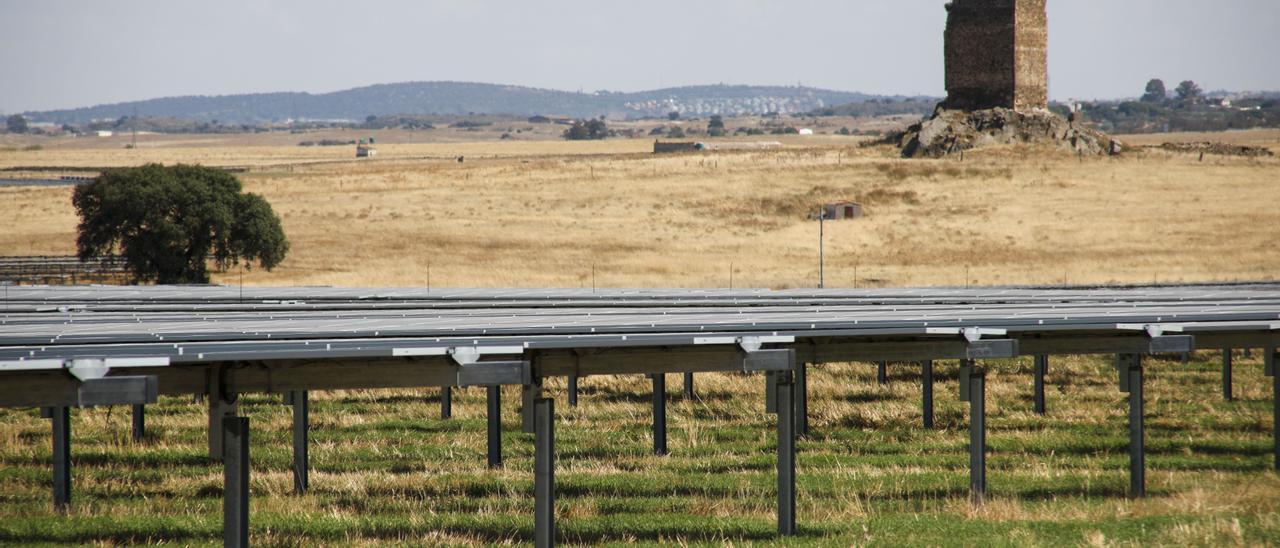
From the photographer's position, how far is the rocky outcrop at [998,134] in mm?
103938

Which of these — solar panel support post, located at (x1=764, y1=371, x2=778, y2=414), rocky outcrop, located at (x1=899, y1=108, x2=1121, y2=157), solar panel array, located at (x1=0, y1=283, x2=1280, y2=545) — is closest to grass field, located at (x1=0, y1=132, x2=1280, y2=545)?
solar panel array, located at (x1=0, y1=283, x2=1280, y2=545)

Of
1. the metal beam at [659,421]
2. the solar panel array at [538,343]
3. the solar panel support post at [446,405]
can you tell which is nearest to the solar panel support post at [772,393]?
the solar panel array at [538,343]

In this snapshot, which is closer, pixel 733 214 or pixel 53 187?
pixel 733 214

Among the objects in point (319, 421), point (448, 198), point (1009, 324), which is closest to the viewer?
point (1009, 324)

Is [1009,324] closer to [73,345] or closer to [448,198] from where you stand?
[73,345]

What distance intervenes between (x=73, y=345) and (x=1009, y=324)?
11.0 m

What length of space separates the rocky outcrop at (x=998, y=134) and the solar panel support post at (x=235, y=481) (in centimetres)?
9116

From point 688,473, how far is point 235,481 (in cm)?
878

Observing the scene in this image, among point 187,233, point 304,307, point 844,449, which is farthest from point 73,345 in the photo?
point 187,233

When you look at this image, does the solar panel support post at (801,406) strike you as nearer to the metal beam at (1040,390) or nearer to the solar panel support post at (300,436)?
the metal beam at (1040,390)

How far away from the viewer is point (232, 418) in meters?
15.2

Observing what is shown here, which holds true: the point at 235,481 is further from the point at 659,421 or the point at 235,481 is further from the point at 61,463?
the point at 659,421

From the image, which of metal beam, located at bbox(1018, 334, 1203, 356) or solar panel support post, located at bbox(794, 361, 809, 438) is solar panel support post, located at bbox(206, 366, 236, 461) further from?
solar panel support post, located at bbox(794, 361, 809, 438)

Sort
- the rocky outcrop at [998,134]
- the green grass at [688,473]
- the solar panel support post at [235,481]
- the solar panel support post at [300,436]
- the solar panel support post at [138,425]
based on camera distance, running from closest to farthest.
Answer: the solar panel support post at [235,481], the green grass at [688,473], the solar panel support post at [300,436], the solar panel support post at [138,425], the rocky outcrop at [998,134]
